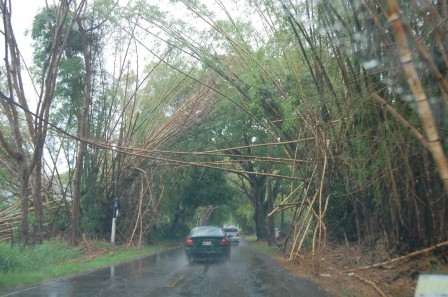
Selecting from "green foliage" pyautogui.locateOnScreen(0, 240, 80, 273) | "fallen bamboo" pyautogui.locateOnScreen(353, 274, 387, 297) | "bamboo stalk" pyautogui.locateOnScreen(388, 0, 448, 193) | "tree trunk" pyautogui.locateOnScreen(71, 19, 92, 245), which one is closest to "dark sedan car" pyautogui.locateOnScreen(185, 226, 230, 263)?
"green foliage" pyautogui.locateOnScreen(0, 240, 80, 273)

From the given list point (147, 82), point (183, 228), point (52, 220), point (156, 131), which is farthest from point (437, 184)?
point (183, 228)

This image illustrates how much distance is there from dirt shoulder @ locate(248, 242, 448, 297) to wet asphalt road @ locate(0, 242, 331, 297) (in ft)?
1.97

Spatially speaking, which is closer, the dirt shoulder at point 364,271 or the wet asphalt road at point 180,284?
Answer: the dirt shoulder at point 364,271

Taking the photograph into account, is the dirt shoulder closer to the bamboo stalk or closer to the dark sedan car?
the bamboo stalk

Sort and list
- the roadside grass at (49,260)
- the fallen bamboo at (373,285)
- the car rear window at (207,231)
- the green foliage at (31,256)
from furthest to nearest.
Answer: the car rear window at (207,231) < the green foliage at (31,256) < the roadside grass at (49,260) < the fallen bamboo at (373,285)

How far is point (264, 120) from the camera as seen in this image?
20422 millimetres

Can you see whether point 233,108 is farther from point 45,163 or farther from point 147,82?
point 45,163

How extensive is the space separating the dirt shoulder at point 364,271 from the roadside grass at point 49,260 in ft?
23.7

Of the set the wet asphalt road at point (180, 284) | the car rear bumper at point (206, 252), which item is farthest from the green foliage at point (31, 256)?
the car rear bumper at point (206, 252)

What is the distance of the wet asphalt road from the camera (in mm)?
10156

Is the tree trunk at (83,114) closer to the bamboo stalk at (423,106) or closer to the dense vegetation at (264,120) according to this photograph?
the dense vegetation at (264,120)

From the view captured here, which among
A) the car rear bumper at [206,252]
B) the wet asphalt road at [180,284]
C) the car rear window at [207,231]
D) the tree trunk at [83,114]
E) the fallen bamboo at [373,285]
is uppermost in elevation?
the tree trunk at [83,114]

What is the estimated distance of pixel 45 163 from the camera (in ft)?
90.9

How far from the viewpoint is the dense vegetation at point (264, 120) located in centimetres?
934
